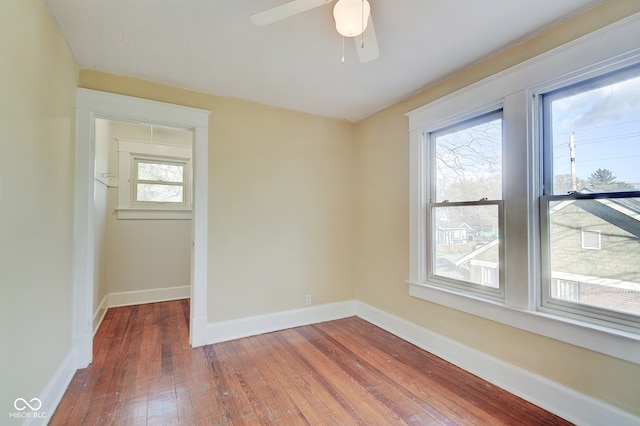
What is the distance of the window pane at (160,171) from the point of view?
13.6 ft

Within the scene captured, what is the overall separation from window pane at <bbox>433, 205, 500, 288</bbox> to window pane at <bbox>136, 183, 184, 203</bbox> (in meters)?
3.66

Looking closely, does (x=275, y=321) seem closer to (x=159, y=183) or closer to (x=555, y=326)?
(x=555, y=326)

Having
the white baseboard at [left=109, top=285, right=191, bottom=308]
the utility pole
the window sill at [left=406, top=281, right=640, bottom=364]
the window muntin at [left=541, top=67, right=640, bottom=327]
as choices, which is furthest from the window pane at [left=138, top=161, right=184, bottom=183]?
the utility pole

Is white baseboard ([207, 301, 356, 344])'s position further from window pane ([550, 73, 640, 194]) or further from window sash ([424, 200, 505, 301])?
window pane ([550, 73, 640, 194])

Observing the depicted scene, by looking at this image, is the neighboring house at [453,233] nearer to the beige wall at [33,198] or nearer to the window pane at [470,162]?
the window pane at [470,162]

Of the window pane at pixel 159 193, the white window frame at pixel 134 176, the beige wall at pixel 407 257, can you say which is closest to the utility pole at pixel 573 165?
the beige wall at pixel 407 257

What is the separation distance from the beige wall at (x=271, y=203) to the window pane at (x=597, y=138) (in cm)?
213

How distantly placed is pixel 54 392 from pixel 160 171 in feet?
10.1

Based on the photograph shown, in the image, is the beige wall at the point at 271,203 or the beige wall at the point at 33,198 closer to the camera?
the beige wall at the point at 33,198

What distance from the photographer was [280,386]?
2078 millimetres

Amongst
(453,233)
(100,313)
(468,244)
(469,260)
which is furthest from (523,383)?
(100,313)

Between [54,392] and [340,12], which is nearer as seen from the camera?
[340,12]

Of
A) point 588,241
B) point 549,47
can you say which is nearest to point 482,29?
point 549,47

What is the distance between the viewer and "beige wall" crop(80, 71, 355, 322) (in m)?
2.83
